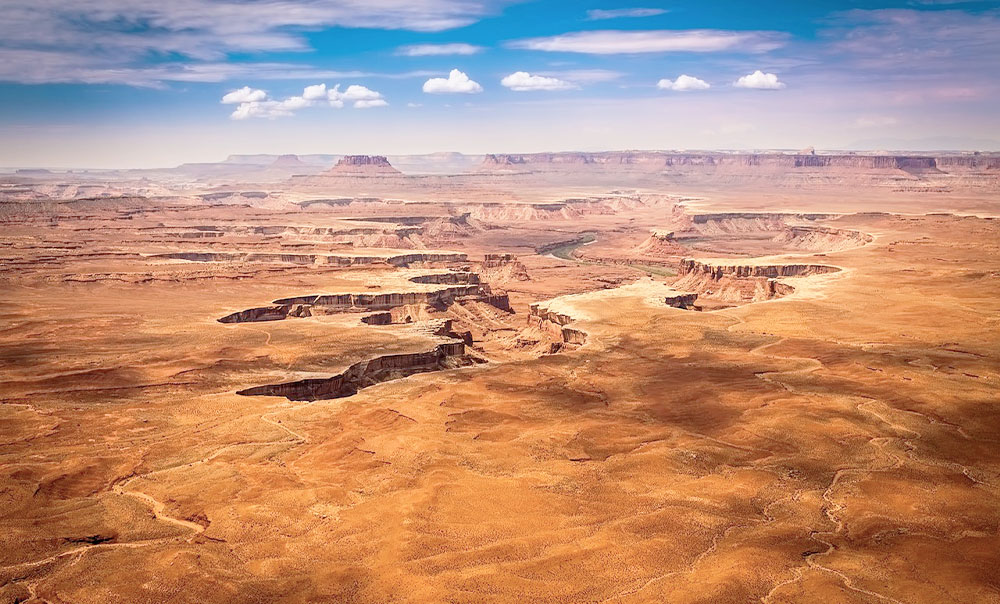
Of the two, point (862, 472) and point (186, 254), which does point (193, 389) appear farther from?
point (186, 254)

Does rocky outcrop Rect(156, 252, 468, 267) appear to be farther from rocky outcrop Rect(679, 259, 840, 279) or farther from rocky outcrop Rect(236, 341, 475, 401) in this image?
rocky outcrop Rect(236, 341, 475, 401)

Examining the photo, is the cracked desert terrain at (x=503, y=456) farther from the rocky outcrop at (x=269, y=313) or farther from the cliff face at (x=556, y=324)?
the cliff face at (x=556, y=324)

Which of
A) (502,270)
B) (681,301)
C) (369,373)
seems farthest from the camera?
(502,270)

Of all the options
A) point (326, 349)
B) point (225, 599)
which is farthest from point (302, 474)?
point (326, 349)

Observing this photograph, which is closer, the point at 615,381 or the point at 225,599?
the point at 225,599

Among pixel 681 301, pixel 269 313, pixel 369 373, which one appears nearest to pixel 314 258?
pixel 269 313

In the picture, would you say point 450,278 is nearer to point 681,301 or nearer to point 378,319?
point 378,319

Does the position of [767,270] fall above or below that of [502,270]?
above

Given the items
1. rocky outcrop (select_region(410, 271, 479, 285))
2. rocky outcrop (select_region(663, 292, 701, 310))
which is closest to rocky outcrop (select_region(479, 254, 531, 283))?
rocky outcrop (select_region(410, 271, 479, 285))

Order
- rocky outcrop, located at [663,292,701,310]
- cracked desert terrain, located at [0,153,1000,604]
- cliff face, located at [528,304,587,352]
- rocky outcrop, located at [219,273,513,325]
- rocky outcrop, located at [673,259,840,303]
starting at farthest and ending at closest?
rocky outcrop, located at [673,259,840,303], rocky outcrop, located at [663,292,701,310], rocky outcrop, located at [219,273,513,325], cliff face, located at [528,304,587,352], cracked desert terrain, located at [0,153,1000,604]
